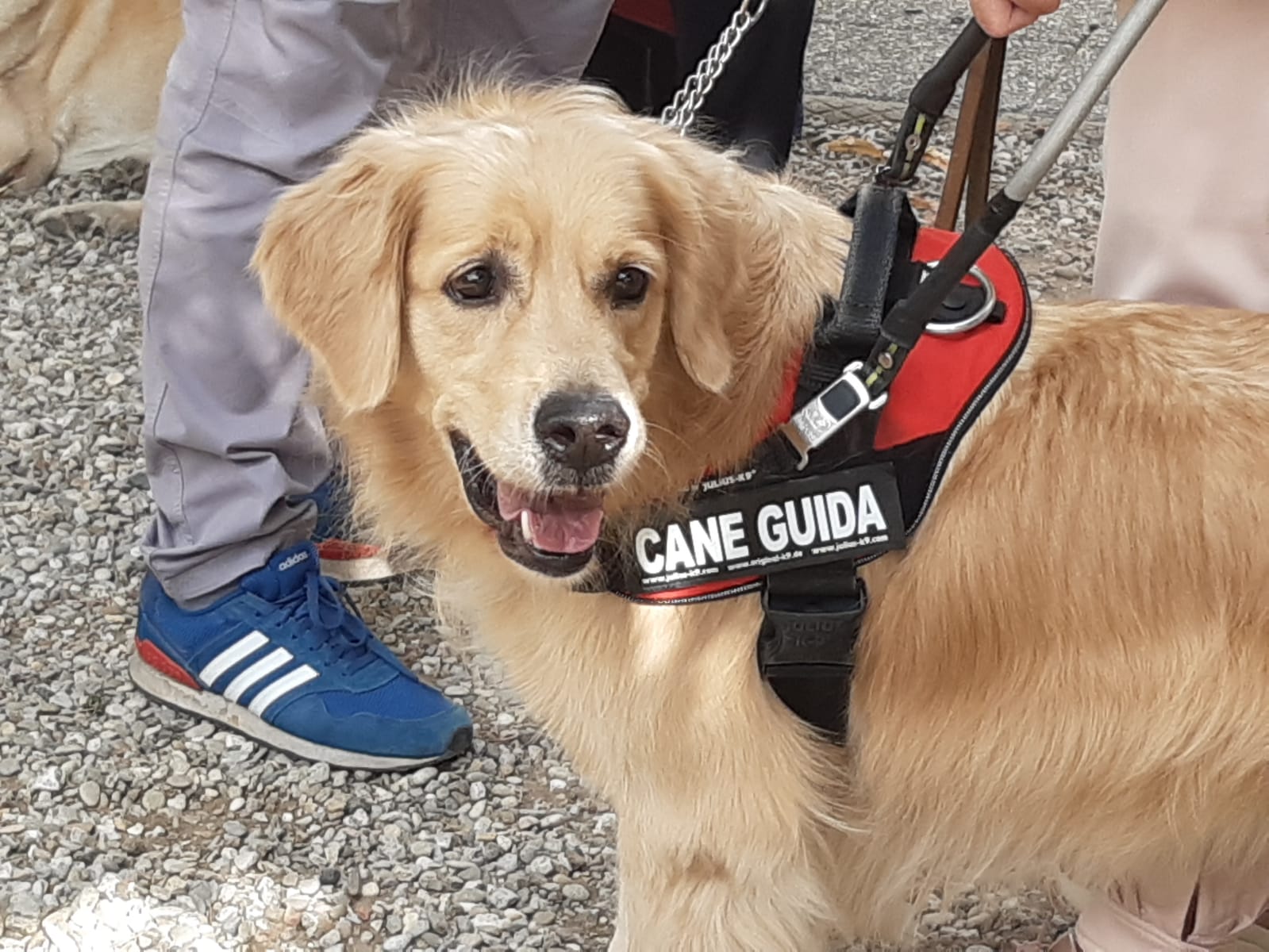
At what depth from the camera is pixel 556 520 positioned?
1.85 meters

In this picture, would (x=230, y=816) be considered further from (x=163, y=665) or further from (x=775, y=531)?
(x=775, y=531)

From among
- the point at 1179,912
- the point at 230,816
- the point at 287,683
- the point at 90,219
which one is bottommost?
the point at 90,219

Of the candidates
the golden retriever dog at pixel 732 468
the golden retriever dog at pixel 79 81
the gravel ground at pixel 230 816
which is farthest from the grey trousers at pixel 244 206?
the golden retriever dog at pixel 79 81

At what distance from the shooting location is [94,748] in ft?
9.34

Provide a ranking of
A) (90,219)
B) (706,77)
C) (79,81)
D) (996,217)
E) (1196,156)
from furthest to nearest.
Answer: (79,81), (90,219), (706,77), (1196,156), (996,217)

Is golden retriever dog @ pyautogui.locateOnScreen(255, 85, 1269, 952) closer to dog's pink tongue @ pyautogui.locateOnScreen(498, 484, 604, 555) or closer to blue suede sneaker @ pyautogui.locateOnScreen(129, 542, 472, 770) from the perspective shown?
dog's pink tongue @ pyautogui.locateOnScreen(498, 484, 604, 555)

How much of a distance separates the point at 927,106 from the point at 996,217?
0.34 metres

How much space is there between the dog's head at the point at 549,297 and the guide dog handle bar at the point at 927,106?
4.8 inches

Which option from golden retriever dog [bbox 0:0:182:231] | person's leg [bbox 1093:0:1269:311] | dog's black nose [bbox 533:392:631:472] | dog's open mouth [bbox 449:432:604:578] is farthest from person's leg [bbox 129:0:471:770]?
golden retriever dog [bbox 0:0:182:231]

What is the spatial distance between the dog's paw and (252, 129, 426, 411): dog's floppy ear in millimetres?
3129

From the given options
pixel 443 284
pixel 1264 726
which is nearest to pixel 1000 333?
pixel 1264 726

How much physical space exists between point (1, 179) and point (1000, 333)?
428cm

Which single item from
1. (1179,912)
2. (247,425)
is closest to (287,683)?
(247,425)

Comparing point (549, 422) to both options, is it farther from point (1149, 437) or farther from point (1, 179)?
point (1, 179)
